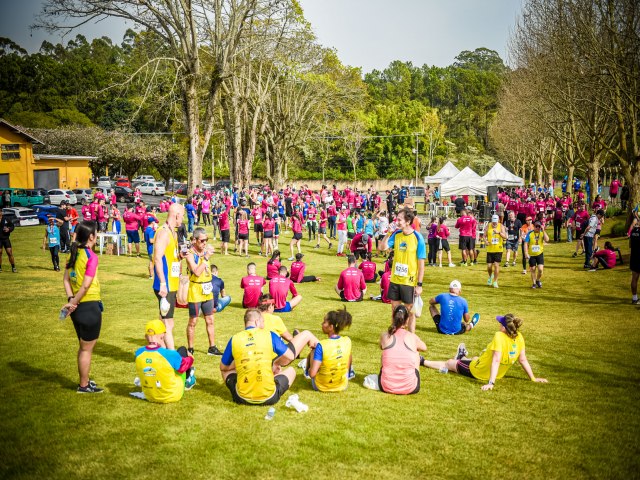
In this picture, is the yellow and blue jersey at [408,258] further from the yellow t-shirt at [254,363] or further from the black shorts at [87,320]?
the black shorts at [87,320]

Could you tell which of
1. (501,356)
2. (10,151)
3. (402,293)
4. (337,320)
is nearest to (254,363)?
(337,320)

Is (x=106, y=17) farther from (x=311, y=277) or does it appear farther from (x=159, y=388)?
(x=159, y=388)

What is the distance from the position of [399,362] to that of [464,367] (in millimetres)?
1358

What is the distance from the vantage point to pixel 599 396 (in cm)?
687

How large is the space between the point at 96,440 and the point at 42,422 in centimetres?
88

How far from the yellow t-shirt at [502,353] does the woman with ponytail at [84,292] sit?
5138 mm

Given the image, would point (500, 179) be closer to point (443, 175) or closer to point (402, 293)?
point (443, 175)

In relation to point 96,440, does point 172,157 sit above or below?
above

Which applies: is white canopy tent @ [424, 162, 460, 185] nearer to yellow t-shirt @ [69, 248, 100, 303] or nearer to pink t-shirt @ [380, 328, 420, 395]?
pink t-shirt @ [380, 328, 420, 395]

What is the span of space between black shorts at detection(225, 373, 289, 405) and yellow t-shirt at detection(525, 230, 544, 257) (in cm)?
1080

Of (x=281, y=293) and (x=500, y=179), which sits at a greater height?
(x=500, y=179)

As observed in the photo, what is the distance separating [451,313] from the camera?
984 cm

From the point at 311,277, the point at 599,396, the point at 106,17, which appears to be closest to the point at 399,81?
the point at 106,17

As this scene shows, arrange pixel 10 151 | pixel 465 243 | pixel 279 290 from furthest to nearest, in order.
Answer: pixel 10 151
pixel 465 243
pixel 279 290
